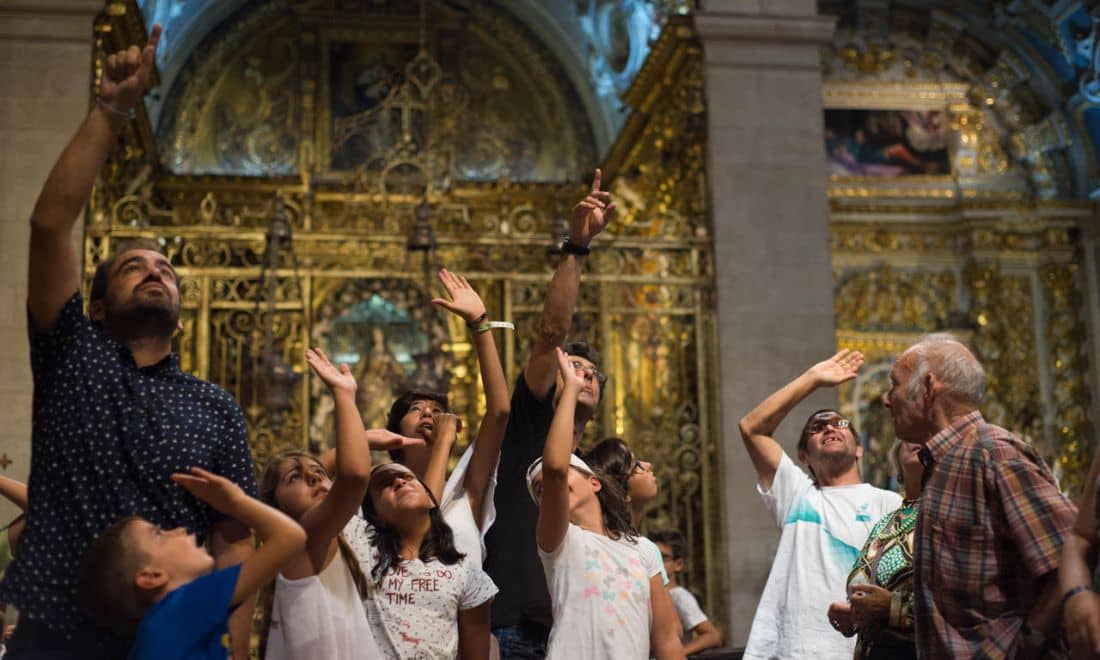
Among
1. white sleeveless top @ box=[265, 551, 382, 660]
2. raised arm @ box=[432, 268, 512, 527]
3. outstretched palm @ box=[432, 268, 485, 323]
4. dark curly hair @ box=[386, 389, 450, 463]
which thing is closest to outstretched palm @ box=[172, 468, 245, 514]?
white sleeveless top @ box=[265, 551, 382, 660]

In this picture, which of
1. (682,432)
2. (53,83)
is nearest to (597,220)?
(682,432)

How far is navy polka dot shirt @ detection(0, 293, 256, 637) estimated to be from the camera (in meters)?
3.40

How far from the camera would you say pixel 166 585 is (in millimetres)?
3299

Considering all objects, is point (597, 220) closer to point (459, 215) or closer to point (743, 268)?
point (743, 268)

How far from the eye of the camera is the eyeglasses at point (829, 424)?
5.68 metres

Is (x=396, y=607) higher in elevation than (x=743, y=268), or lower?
lower

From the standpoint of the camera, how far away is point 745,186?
10.4 m

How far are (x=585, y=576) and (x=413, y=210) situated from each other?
23.5 feet

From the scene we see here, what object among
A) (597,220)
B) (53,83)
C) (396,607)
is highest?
(53,83)

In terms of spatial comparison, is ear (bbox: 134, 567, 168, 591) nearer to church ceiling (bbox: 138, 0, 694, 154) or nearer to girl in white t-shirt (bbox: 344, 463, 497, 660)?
girl in white t-shirt (bbox: 344, 463, 497, 660)

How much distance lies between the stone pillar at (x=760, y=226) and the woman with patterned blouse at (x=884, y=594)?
4.83 m

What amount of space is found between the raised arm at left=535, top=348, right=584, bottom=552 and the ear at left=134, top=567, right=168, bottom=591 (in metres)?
1.42

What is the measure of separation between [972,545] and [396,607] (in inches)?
69.5

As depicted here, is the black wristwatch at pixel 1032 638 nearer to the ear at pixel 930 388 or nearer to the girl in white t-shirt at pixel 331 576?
the ear at pixel 930 388
